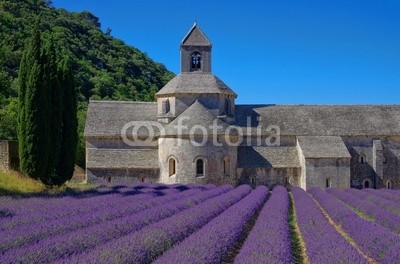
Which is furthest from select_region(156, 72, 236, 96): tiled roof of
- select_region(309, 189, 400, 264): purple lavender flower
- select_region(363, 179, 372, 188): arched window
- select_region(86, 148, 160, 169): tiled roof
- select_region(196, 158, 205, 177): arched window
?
select_region(309, 189, 400, 264): purple lavender flower

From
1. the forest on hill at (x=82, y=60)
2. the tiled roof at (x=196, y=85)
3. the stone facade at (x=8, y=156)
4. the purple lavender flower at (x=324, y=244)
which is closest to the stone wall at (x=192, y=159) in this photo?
the tiled roof at (x=196, y=85)

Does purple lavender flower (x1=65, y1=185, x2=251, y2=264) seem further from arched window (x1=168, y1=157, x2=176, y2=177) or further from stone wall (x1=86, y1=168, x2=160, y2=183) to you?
stone wall (x1=86, y1=168, x2=160, y2=183)

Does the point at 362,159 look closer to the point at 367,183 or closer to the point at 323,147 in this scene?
the point at 367,183

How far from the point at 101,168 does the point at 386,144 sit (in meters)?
22.2

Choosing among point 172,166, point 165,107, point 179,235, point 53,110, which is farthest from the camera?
point 165,107

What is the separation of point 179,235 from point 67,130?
17558 mm

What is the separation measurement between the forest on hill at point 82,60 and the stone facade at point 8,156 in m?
15.8

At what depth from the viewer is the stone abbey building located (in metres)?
37.5

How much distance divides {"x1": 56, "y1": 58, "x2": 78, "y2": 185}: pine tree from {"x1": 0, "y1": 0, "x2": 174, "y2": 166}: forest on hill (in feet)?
57.0

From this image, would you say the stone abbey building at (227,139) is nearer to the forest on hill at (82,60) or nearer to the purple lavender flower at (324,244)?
the forest on hill at (82,60)

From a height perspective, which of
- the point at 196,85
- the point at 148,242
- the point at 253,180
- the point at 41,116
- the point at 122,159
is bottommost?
the point at 253,180

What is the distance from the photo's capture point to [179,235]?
44.1 ft

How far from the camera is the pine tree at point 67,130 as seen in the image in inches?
1132

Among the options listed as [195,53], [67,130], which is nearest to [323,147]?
[195,53]
